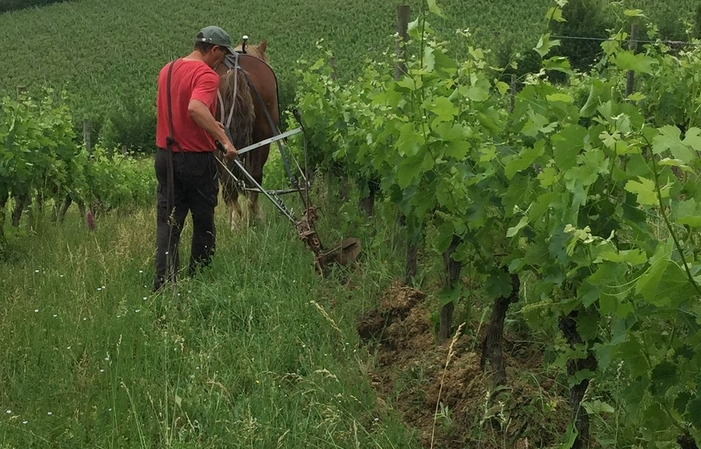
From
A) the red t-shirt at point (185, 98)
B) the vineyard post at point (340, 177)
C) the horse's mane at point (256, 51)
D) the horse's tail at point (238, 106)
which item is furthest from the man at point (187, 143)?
the horse's mane at point (256, 51)

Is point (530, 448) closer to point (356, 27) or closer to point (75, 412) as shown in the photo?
point (75, 412)

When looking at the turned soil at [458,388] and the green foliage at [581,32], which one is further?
the green foliage at [581,32]

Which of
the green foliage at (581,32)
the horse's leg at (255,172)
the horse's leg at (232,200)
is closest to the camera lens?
the horse's leg at (232,200)

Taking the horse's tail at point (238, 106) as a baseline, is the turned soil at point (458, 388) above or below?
below

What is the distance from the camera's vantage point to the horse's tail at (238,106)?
7.11 metres

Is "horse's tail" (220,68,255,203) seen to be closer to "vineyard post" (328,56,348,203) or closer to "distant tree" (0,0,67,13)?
"vineyard post" (328,56,348,203)

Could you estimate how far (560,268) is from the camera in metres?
2.72

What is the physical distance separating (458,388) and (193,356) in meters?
1.41

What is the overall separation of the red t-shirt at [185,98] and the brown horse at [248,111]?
5.56 feet

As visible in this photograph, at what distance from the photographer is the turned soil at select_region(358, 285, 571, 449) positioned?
324 centimetres

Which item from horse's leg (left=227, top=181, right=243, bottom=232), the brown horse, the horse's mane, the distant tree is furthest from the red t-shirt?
the distant tree

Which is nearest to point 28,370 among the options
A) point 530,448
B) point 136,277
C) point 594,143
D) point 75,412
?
point 75,412

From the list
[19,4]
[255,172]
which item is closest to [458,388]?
[255,172]

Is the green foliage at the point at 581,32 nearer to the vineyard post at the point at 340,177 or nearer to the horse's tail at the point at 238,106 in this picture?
the vineyard post at the point at 340,177
